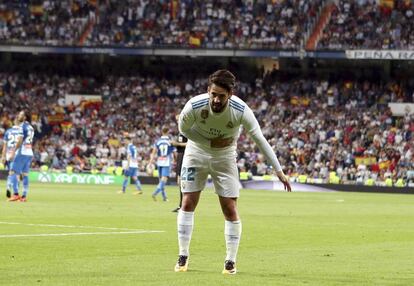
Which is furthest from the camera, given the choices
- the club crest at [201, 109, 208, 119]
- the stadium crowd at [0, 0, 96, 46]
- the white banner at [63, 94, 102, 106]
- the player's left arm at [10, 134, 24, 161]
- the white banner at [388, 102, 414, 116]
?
the stadium crowd at [0, 0, 96, 46]

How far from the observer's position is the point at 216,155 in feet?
41.5

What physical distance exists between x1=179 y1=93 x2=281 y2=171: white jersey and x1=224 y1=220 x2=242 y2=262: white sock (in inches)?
33.4

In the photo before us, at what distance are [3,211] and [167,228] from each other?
6.06 m

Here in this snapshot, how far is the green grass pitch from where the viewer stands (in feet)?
38.7

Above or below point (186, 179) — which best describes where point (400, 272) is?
below

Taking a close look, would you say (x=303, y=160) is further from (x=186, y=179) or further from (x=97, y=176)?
(x=186, y=179)

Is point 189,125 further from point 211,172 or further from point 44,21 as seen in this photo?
point 44,21

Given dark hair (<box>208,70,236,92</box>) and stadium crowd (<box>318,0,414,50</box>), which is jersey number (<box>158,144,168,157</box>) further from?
stadium crowd (<box>318,0,414,50</box>)

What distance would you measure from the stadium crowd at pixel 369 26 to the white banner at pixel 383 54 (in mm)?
552

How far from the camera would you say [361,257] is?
15.0 metres

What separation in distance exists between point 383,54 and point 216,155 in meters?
48.6

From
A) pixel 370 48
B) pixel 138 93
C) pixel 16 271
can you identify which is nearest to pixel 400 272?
pixel 16 271

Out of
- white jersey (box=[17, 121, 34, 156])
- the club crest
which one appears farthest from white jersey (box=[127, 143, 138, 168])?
the club crest

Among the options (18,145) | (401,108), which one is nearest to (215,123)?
(18,145)
